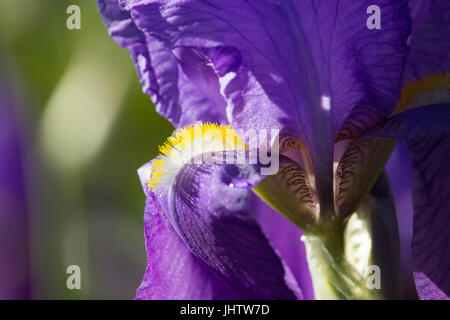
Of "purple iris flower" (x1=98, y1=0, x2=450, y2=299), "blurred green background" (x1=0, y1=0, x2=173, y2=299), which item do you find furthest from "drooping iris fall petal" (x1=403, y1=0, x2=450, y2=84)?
"blurred green background" (x1=0, y1=0, x2=173, y2=299)

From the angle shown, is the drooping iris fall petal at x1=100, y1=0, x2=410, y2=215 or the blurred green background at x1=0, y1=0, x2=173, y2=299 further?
the blurred green background at x1=0, y1=0, x2=173, y2=299

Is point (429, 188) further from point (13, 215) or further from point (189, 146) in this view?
point (13, 215)

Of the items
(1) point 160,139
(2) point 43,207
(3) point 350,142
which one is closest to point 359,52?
(3) point 350,142

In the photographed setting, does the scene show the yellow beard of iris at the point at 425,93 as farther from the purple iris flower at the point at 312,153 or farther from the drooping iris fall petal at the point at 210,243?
the drooping iris fall petal at the point at 210,243

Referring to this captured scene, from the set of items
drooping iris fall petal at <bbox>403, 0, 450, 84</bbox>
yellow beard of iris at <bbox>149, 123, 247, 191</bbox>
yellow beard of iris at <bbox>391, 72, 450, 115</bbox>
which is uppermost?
drooping iris fall petal at <bbox>403, 0, 450, 84</bbox>

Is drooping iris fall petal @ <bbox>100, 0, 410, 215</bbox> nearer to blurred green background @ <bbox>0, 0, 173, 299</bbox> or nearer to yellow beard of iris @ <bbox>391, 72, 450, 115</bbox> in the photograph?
yellow beard of iris @ <bbox>391, 72, 450, 115</bbox>

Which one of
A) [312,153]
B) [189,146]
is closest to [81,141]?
[189,146]

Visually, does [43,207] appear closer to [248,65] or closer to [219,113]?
[219,113]
